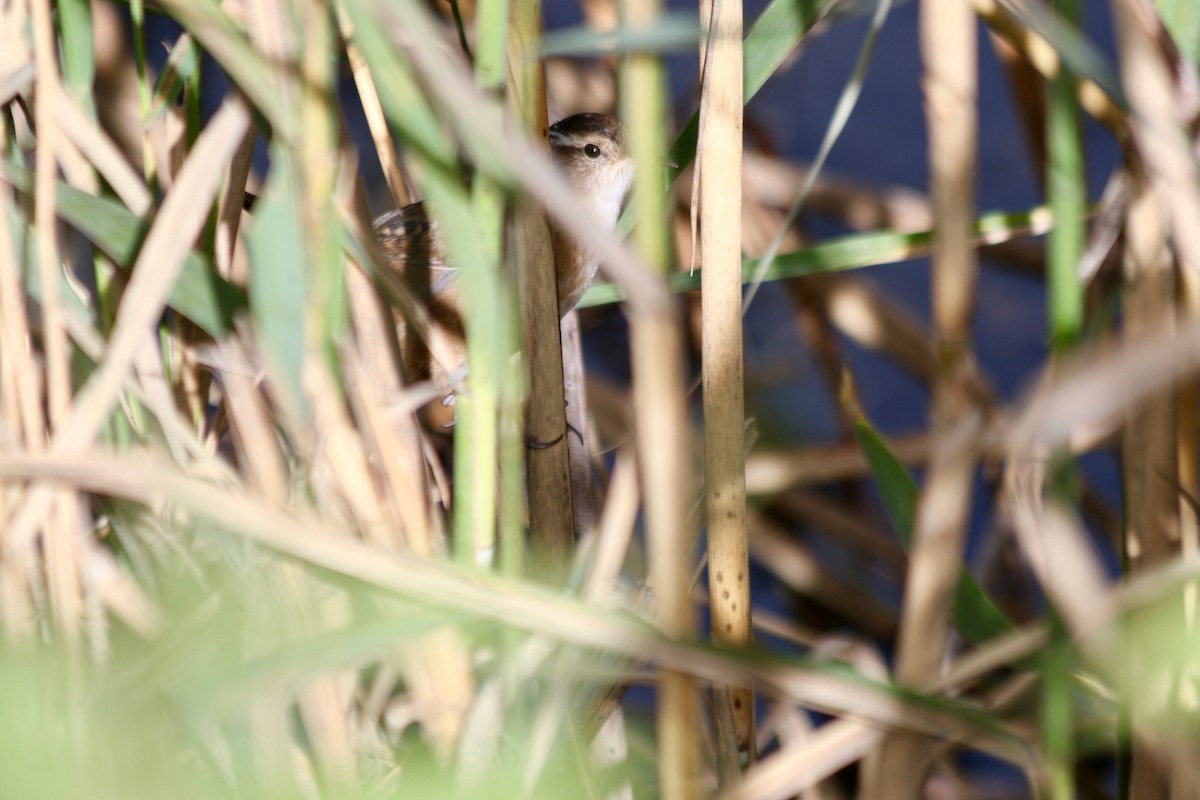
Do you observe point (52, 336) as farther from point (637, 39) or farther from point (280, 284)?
point (637, 39)

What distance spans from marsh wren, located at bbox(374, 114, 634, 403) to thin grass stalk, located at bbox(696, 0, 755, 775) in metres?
0.26

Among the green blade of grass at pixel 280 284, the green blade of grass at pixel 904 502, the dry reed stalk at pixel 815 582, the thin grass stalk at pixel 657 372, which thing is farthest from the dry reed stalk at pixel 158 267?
the dry reed stalk at pixel 815 582

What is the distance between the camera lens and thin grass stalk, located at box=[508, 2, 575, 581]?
59cm

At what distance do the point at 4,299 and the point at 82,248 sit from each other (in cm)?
56

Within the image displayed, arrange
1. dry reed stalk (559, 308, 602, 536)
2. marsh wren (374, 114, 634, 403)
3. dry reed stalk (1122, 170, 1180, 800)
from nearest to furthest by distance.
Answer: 1. dry reed stalk (1122, 170, 1180, 800)
2. dry reed stalk (559, 308, 602, 536)
3. marsh wren (374, 114, 634, 403)

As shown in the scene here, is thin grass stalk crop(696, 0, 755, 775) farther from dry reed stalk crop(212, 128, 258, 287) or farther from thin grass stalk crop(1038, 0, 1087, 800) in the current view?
dry reed stalk crop(212, 128, 258, 287)

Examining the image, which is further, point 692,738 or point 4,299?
point 4,299

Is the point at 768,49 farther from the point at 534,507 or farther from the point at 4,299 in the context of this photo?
the point at 4,299

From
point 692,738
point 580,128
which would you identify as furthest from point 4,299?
point 580,128

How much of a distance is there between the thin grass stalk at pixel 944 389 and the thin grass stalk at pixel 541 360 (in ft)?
0.73

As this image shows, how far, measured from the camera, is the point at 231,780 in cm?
57

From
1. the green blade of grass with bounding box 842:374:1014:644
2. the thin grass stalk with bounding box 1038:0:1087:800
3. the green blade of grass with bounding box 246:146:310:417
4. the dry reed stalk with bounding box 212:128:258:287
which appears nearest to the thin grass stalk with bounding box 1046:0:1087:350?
the thin grass stalk with bounding box 1038:0:1087:800

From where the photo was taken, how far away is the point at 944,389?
1.78 feet

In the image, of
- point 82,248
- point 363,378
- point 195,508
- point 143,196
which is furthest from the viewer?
point 82,248
